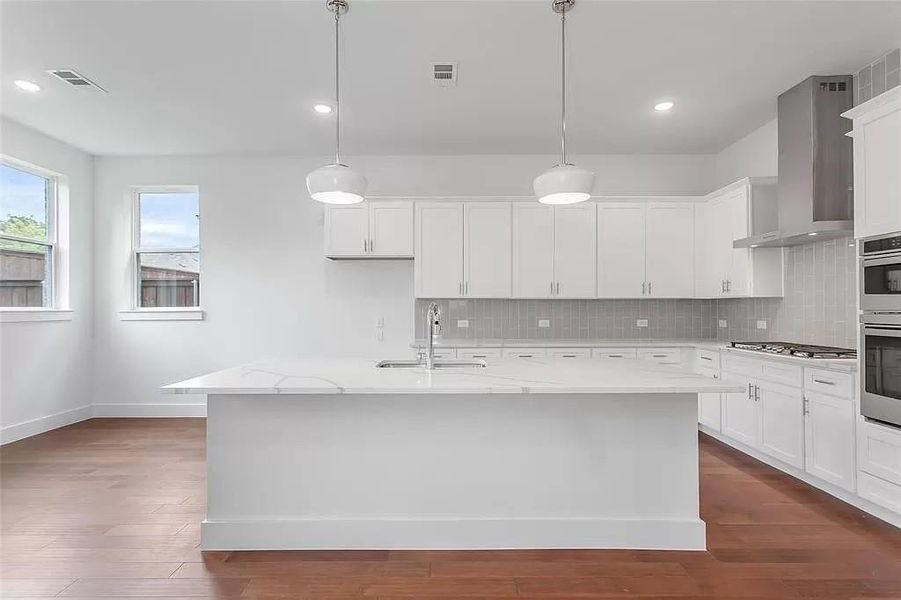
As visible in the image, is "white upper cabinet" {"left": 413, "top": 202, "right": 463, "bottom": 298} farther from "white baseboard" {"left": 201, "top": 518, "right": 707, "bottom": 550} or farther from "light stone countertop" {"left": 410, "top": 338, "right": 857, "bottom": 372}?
"white baseboard" {"left": 201, "top": 518, "right": 707, "bottom": 550}

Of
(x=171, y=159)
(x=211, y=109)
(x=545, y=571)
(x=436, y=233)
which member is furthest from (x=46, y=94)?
(x=545, y=571)

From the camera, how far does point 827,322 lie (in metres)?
3.91

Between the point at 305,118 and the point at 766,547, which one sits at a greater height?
the point at 305,118

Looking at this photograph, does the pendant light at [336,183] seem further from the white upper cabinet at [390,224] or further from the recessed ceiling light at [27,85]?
the recessed ceiling light at [27,85]

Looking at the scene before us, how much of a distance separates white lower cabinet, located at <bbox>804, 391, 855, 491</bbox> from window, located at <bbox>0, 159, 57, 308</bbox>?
6543 mm

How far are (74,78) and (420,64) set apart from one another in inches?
97.3

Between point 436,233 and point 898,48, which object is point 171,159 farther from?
point 898,48

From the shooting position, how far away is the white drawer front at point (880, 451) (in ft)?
9.02

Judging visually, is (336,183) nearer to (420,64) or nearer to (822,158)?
(420,64)

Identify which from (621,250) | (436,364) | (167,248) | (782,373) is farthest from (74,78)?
(782,373)

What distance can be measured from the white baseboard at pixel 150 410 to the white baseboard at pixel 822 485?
5.25 meters

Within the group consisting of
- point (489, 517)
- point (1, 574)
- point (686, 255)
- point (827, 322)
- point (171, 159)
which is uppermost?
point (171, 159)

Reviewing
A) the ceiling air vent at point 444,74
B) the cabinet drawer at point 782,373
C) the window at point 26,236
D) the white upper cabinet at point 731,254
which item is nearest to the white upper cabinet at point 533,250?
the white upper cabinet at point 731,254

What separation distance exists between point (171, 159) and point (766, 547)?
20.3ft
